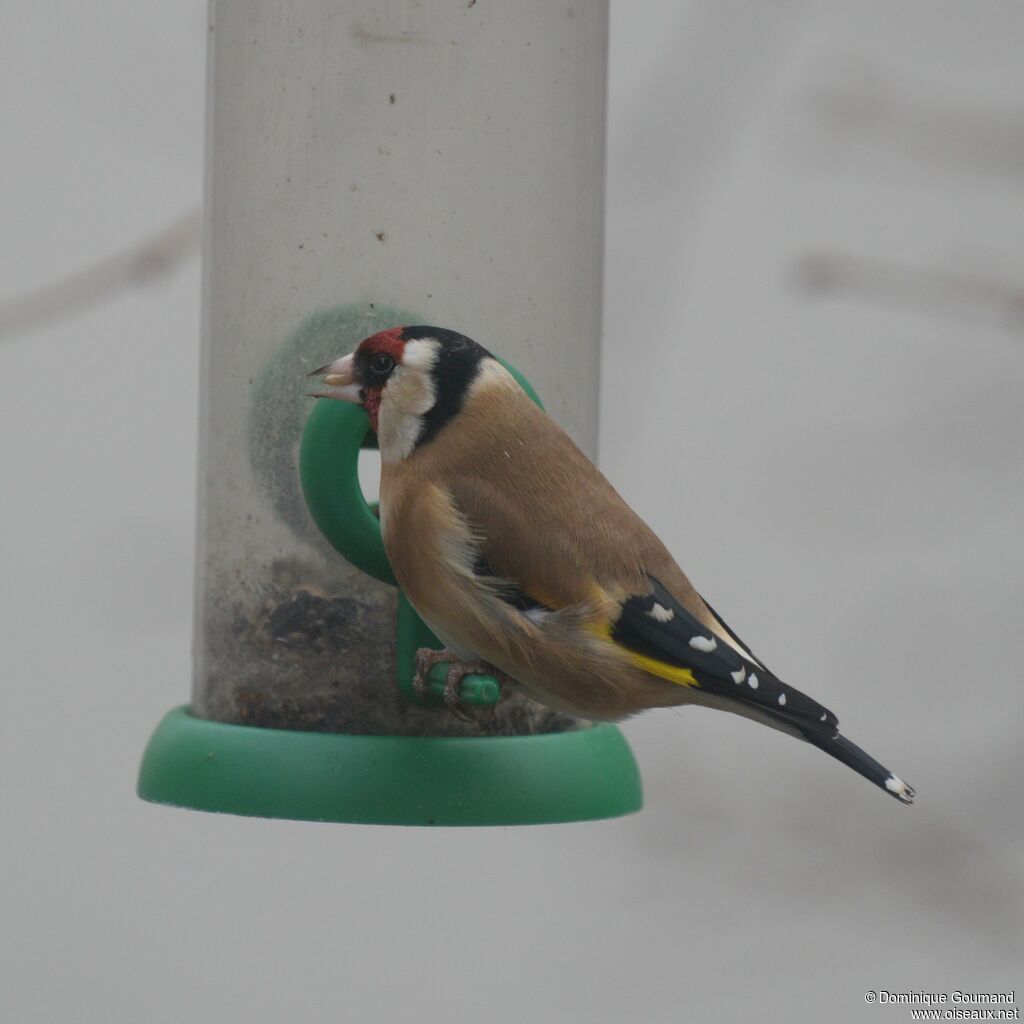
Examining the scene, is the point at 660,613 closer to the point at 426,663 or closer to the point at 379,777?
the point at 426,663

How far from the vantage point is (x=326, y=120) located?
3150 mm

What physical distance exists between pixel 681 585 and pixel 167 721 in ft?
3.18

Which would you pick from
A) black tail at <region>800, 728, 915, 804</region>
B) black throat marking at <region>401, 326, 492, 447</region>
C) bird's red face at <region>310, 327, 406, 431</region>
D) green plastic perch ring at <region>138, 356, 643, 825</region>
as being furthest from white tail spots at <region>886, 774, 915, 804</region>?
bird's red face at <region>310, 327, 406, 431</region>

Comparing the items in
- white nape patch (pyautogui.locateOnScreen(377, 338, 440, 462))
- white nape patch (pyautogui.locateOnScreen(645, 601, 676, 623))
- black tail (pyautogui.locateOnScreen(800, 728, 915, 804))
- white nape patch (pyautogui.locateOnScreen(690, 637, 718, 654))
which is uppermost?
white nape patch (pyautogui.locateOnScreen(377, 338, 440, 462))

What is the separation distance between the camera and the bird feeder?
120 inches

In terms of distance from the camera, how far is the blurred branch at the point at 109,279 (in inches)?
117

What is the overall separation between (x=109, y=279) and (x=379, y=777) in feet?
3.42

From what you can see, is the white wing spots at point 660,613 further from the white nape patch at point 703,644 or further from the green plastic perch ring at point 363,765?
the green plastic perch ring at point 363,765

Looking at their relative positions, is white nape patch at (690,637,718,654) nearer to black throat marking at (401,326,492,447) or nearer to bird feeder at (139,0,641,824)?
bird feeder at (139,0,641,824)

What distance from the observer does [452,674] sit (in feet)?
9.34

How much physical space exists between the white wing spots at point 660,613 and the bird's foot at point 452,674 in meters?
0.27

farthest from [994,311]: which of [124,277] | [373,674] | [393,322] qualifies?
[124,277]

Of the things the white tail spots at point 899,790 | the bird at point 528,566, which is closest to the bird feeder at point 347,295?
the bird at point 528,566

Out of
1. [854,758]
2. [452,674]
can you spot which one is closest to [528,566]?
[452,674]
